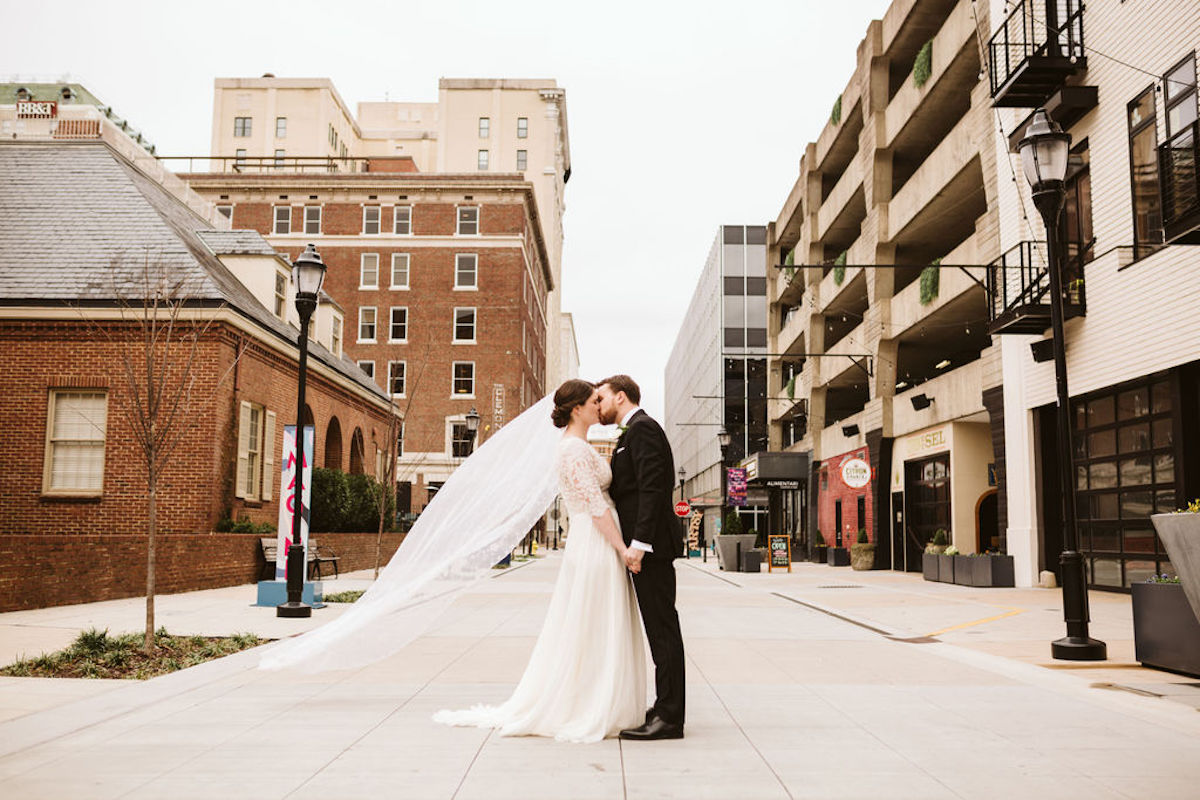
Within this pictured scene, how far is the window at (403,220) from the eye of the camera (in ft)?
206

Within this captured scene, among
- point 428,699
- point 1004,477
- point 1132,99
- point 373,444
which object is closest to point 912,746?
point 428,699

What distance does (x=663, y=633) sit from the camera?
6.05 meters

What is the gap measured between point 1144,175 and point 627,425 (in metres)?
14.6

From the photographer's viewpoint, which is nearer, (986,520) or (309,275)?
(309,275)

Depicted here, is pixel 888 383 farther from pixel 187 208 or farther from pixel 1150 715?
pixel 1150 715

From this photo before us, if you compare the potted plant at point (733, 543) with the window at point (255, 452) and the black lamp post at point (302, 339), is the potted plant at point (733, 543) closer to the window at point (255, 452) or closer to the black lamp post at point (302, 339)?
the window at point (255, 452)

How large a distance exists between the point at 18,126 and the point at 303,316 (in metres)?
26.2

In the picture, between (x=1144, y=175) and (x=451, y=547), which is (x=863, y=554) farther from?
(x=451, y=547)

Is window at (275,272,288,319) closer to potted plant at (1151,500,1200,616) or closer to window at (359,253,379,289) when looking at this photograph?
potted plant at (1151,500,1200,616)

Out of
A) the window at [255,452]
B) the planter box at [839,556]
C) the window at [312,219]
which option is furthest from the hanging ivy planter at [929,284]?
the window at [312,219]

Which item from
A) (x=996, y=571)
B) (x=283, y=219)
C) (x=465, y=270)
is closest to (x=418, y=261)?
(x=465, y=270)

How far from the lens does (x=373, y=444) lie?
35688mm

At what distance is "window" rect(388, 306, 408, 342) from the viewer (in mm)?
62219

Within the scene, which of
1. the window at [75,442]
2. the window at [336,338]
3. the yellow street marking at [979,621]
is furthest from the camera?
the window at [336,338]
